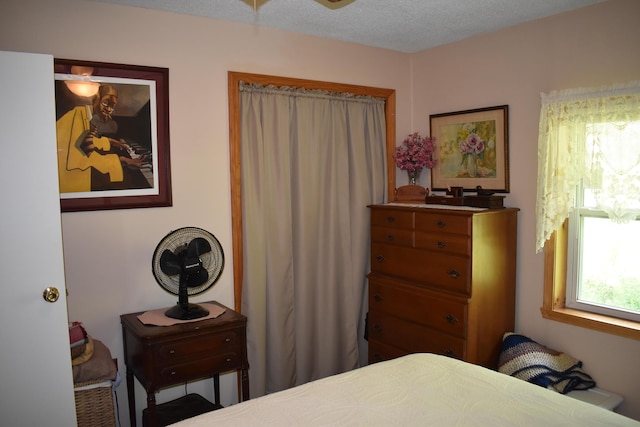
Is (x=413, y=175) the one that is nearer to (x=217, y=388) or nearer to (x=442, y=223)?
(x=442, y=223)

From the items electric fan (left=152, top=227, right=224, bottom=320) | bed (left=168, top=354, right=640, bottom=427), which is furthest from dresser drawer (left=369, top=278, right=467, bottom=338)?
electric fan (left=152, top=227, right=224, bottom=320)

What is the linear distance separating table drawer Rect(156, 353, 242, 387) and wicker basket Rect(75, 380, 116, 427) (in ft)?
0.81

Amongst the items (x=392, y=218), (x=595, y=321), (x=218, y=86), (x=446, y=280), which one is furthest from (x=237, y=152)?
(x=595, y=321)

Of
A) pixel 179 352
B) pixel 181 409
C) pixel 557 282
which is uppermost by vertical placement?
pixel 557 282

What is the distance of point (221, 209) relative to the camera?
3203mm

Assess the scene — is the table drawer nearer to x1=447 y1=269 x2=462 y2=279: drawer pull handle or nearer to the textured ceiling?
x1=447 y1=269 x2=462 y2=279: drawer pull handle

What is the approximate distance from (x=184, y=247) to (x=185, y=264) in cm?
11

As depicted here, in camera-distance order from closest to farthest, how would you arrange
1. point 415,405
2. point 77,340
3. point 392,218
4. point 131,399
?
point 415,405 < point 77,340 < point 131,399 < point 392,218

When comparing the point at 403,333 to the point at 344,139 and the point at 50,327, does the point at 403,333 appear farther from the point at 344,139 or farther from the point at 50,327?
the point at 50,327

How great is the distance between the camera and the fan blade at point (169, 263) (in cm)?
275

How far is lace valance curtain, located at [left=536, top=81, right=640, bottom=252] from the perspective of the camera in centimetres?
271

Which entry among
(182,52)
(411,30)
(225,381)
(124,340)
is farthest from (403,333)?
(182,52)

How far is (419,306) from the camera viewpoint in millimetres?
3346

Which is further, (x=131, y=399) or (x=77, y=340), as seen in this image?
(x=131, y=399)
